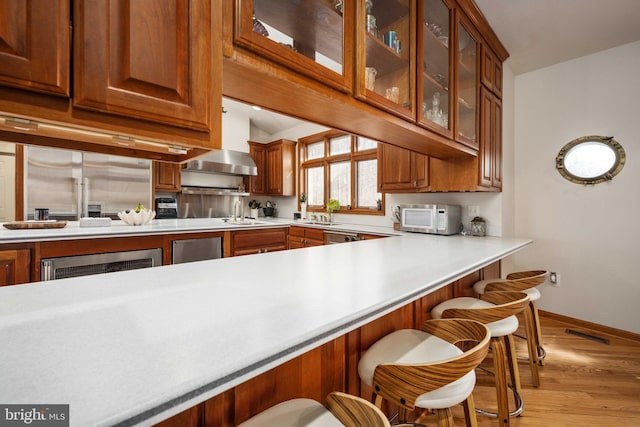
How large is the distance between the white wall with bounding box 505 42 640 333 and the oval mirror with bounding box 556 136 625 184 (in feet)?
0.19

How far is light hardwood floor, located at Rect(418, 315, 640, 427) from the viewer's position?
1.66 m

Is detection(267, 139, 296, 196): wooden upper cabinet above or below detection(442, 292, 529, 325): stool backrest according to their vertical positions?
above

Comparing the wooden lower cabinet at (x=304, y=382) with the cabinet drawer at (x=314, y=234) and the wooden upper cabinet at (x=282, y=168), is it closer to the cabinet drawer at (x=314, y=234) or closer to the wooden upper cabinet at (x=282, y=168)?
the cabinet drawer at (x=314, y=234)

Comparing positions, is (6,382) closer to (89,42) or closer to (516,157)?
(89,42)

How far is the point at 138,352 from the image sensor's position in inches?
20.9

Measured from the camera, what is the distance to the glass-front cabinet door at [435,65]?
1705mm

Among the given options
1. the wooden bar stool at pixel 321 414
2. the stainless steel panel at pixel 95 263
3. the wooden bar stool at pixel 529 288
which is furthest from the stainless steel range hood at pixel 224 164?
the wooden bar stool at pixel 321 414

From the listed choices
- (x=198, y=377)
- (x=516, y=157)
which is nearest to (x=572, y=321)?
(x=516, y=157)

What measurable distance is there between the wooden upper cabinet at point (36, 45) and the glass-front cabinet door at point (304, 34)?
443 mm

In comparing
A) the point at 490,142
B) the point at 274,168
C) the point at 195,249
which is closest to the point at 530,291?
the point at 490,142

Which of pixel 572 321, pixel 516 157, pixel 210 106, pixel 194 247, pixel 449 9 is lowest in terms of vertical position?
pixel 572 321

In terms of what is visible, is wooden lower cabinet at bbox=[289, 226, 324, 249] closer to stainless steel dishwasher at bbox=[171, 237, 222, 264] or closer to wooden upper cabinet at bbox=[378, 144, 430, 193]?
wooden upper cabinet at bbox=[378, 144, 430, 193]

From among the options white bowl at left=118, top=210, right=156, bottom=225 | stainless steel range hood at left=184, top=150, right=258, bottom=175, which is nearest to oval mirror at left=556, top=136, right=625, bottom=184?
stainless steel range hood at left=184, top=150, right=258, bottom=175

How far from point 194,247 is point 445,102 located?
2.59m
